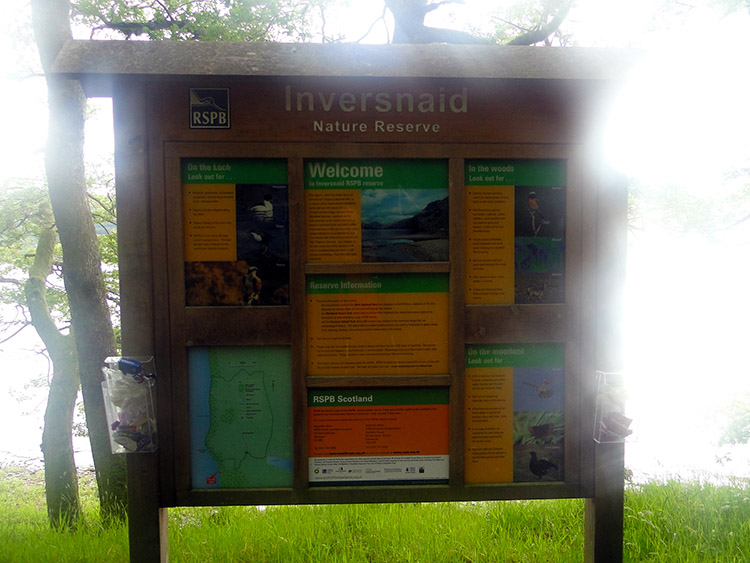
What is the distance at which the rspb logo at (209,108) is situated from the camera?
222 cm

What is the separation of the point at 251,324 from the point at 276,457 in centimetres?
66

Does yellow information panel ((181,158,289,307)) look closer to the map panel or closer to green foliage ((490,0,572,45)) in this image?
the map panel

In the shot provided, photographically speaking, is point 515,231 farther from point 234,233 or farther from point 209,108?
point 209,108

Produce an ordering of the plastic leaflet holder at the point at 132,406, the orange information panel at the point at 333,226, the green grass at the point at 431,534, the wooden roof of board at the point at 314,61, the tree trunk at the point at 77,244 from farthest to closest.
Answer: the tree trunk at the point at 77,244 → the green grass at the point at 431,534 → the orange information panel at the point at 333,226 → the plastic leaflet holder at the point at 132,406 → the wooden roof of board at the point at 314,61

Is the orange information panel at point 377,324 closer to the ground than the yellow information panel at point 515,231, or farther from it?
closer to the ground

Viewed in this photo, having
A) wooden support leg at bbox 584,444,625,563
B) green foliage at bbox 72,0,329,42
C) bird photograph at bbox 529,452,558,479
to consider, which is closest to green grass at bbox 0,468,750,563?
wooden support leg at bbox 584,444,625,563

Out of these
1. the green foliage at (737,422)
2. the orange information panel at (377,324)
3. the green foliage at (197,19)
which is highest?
the green foliage at (197,19)

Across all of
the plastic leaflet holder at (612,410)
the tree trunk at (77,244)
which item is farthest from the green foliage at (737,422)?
the tree trunk at (77,244)

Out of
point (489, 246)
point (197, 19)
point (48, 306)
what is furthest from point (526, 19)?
point (48, 306)

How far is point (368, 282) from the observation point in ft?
7.46

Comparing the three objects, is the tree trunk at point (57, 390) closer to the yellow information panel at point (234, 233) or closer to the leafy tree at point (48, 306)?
the leafy tree at point (48, 306)

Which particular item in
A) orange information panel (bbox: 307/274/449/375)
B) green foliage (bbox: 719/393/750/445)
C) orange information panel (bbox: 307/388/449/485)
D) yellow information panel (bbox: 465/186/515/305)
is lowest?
green foliage (bbox: 719/393/750/445)

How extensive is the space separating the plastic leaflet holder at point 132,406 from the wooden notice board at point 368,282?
0.06 m

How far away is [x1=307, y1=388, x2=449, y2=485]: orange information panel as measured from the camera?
2295mm
